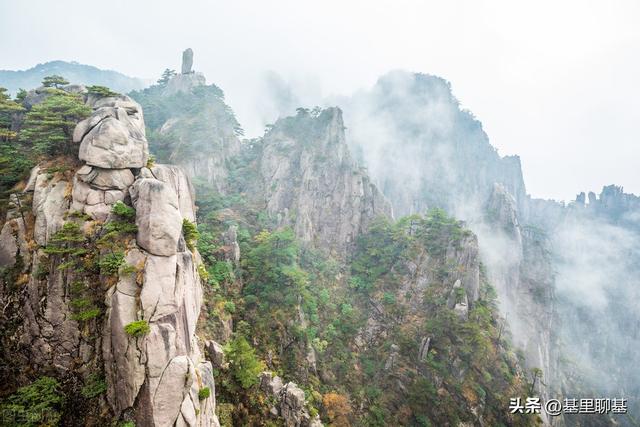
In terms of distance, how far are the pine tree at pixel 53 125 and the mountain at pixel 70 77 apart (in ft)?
231

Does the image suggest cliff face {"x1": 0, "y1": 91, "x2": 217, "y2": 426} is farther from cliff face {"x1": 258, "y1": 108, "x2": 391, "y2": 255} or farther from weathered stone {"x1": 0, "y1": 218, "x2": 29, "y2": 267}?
cliff face {"x1": 258, "y1": 108, "x2": 391, "y2": 255}

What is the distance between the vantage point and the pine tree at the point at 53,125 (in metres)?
15.4

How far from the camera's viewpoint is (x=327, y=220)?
1661 inches

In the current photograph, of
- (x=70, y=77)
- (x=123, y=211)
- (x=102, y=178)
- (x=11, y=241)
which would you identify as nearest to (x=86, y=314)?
(x=123, y=211)

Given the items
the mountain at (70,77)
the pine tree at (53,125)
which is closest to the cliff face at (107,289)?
the pine tree at (53,125)

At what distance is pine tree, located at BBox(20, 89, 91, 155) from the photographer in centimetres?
1538

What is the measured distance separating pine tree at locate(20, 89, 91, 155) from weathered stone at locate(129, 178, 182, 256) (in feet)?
22.7

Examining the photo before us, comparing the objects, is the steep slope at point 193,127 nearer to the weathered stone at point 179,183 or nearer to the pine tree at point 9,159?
the pine tree at point 9,159

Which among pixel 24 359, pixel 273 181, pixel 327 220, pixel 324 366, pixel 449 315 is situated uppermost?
pixel 273 181

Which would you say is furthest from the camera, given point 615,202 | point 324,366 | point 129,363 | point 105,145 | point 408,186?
point 615,202

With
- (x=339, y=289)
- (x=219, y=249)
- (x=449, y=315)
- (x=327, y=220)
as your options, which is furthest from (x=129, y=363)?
(x=327, y=220)

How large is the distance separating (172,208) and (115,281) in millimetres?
3788

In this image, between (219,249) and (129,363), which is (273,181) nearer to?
→ (219,249)

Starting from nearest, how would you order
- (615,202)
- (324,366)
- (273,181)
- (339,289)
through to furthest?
1. (324,366)
2. (339,289)
3. (273,181)
4. (615,202)
